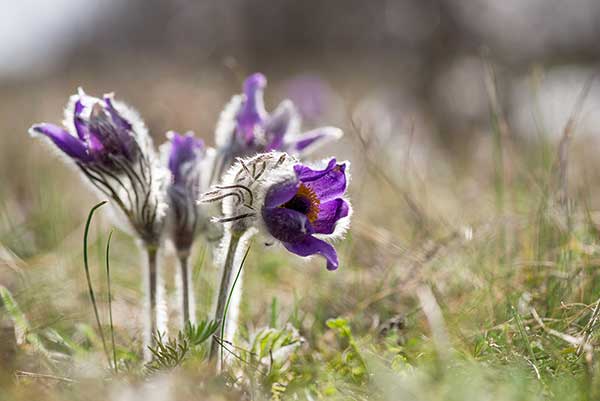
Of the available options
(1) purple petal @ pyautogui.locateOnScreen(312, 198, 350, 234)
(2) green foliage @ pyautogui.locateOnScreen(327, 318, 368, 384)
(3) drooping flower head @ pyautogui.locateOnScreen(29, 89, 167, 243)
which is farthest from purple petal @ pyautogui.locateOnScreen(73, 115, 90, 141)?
(2) green foliage @ pyautogui.locateOnScreen(327, 318, 368, 384)

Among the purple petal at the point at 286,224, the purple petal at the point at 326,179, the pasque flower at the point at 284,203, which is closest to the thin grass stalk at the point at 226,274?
the pasque flower at the point at 284,203

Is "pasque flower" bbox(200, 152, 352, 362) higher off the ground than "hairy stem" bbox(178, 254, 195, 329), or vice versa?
"pasque flower" bbox(200, 152, 352, 362)

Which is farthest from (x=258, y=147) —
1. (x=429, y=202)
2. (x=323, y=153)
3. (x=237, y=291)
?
(x=323, y=153)

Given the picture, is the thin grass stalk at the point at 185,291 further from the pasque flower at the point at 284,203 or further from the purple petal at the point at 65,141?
the purple petal at the point at 65,141

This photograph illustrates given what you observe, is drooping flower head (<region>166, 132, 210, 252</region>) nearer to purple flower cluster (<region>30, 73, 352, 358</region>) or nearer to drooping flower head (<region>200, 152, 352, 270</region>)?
purple flower cluster (<region>30, 73, 352, 358</region>)

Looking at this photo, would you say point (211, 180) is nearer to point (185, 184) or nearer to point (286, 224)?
point (185, 184)

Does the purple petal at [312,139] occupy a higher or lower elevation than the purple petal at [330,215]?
lower
